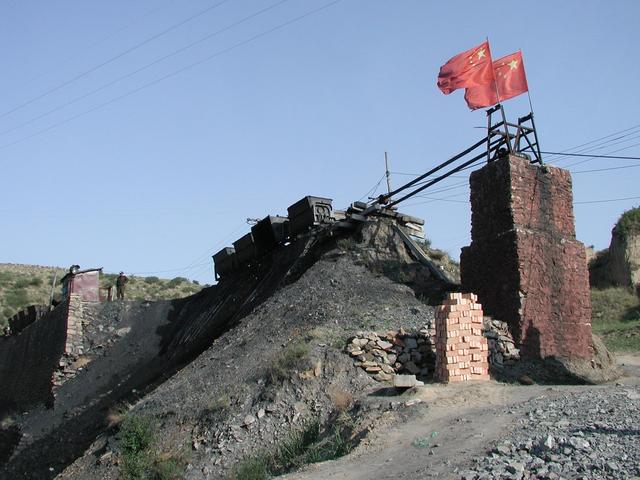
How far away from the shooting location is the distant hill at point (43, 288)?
4606cm

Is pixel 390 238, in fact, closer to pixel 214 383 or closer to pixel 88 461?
pixel 214 383

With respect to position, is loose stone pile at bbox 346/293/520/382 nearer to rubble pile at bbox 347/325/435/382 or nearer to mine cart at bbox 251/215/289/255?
rubble pile at bbox 347/325/435/382

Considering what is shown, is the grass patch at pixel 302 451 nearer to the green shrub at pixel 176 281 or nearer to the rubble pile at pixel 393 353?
the rubble pile at pixel 393 353

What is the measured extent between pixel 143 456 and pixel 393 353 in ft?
17.2

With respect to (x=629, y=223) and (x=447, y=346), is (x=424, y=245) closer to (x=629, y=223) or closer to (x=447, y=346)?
(x=447, y=346)

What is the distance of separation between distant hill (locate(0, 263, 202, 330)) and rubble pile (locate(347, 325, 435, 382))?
30.6 meters

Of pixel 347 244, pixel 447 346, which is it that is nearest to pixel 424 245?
pixel 347 244

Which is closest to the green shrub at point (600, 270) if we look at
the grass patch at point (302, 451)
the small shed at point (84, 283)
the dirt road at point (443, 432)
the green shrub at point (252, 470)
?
the small shed at point (84, 283)

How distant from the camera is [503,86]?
1775 cm

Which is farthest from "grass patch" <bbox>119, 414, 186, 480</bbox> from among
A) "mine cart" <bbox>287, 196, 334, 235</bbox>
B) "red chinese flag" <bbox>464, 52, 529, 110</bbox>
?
"red chinese flag" <bbox>464, 52, 529, 110</bbox>

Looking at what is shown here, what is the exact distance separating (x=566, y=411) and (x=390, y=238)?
10.4 metres

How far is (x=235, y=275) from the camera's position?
27938 millimetres

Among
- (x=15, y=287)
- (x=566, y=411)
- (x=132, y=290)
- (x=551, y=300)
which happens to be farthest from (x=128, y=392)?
(x=15, y=287)

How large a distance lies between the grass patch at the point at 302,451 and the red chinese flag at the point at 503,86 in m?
8.60
